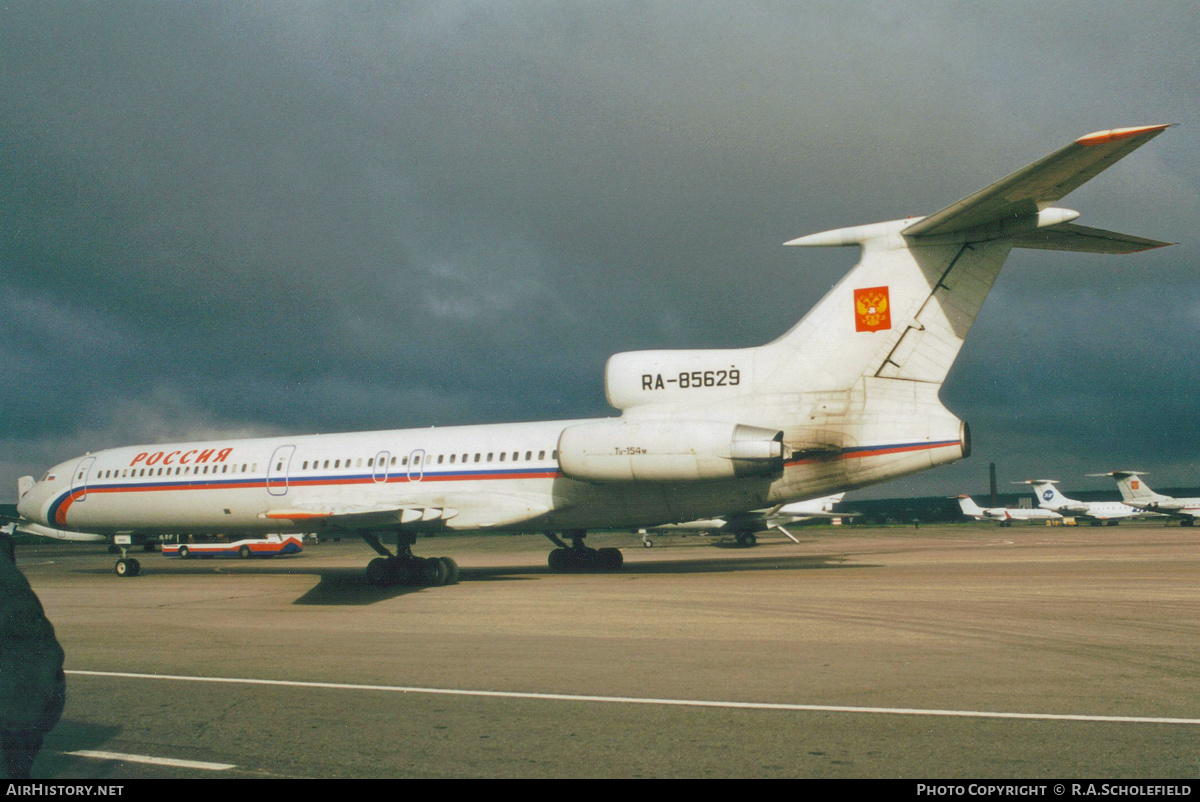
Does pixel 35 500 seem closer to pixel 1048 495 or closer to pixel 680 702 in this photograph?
pixel 680 702

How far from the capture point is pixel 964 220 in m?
12.8

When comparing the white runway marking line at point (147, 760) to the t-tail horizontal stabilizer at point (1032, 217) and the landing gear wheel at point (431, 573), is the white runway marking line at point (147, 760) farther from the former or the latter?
the landing gear wheel at point (431, 573)

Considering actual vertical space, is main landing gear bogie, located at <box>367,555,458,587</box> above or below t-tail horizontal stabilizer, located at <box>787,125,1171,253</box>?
below

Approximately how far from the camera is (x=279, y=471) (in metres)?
18.6

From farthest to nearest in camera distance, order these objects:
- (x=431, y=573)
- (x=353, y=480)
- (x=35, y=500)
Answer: (x=35, y=500) → (x=353, y=480) → (x=431, y=573)

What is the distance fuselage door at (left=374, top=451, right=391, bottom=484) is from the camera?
57.4 ft

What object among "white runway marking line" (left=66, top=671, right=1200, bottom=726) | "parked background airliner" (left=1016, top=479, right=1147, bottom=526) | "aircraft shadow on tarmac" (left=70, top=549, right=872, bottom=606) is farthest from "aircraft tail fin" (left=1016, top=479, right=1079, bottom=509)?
"white runway marking line" (left=66, top=671, right=1200, bottom=726)

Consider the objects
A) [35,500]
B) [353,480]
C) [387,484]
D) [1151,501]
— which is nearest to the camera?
[387,484]

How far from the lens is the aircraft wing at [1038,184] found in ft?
30.7

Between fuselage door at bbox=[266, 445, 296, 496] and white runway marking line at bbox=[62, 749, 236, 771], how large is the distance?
14436 millimetres

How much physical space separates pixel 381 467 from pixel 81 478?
952cm

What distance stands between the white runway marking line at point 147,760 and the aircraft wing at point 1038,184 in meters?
10.3

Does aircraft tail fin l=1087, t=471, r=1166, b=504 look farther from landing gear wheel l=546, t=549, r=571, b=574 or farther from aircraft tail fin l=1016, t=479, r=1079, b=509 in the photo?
landing gear wheel l=546, t=549, r=571, b=574

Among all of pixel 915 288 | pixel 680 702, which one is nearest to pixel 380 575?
pixel 915 288
